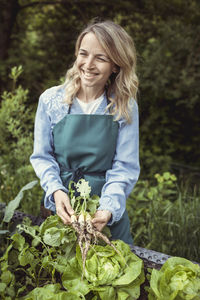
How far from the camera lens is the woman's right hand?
3.64 ft

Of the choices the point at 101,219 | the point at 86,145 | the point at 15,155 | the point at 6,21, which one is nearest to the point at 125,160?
the point at 86,145

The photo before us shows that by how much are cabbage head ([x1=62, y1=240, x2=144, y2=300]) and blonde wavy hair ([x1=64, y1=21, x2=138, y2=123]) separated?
2.07 feet

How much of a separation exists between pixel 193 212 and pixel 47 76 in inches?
99.9

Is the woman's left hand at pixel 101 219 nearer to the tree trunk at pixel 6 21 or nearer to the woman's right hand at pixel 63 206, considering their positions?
the woman's right hand at pixel 63 206

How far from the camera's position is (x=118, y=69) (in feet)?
4.56

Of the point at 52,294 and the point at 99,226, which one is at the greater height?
the point at 99,226

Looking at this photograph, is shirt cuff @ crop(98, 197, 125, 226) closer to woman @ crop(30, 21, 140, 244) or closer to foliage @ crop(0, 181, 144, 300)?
woman @ crop(30, 21, 140, 244)

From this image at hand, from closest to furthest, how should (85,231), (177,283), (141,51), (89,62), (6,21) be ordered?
(177,283) → (85,231) → (89,62) → (141,51) → (6,21)

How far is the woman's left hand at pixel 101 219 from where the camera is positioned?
1.09 meters

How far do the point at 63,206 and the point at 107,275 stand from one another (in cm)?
37

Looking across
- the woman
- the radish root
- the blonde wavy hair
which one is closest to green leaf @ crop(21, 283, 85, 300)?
the radish root

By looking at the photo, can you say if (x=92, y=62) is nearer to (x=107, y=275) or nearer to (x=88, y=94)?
(x=88, y=94)

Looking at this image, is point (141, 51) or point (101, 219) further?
point (141, 51)

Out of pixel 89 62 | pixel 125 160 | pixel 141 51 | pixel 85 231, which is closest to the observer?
pixel 85 231
